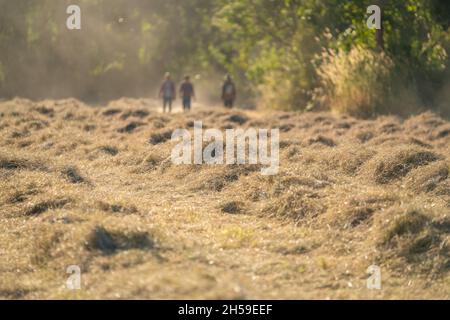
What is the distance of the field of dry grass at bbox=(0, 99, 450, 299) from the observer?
22.3 ft

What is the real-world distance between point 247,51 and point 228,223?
19443 millimetres

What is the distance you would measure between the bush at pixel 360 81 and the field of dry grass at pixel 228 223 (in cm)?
482

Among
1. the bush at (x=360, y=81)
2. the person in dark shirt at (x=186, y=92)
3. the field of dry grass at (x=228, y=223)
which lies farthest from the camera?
the person in dark shirt at (x=186, y=92)

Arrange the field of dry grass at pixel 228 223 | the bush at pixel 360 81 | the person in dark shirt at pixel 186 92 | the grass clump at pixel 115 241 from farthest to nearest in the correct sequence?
the person in dark shirt at pixel 186 92, the bush at pixel 360 81, the grass clump at pixel 115 241, the field of dry grass at pixel 228 223

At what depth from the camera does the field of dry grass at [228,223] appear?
22.3 ft

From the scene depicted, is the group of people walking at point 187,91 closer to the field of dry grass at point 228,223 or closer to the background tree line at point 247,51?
the background tree line at point 247,51

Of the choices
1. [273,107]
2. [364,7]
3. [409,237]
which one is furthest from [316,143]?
[273,107]

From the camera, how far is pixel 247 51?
1101 inches

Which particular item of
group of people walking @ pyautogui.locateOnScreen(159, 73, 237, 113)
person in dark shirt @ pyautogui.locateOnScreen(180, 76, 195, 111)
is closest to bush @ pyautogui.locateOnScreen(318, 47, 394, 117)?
group of people walking @ pyautogui.locateOnScreen(159, 73, 237, 113)

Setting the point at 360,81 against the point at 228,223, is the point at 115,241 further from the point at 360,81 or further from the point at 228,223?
the point at 360,81

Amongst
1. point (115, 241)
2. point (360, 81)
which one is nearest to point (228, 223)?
point (115, 241)

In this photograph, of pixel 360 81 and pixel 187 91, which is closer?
pixel 360 81

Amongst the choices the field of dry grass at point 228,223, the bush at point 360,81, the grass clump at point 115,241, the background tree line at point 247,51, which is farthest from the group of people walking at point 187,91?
the grass clump at point 115,241

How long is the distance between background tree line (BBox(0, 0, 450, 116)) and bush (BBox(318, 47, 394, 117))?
28 mm
